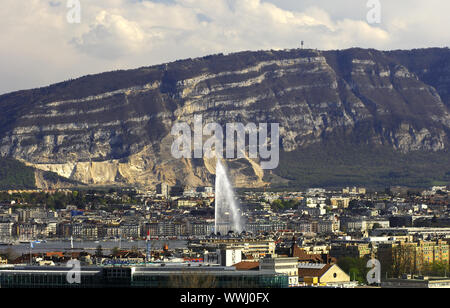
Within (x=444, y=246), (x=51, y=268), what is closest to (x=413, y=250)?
(x=444, y=246)

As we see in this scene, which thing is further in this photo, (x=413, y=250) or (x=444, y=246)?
(x=444, y=246)

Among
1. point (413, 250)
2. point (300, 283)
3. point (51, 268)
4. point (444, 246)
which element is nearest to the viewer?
point (51, 268)
